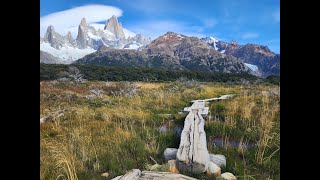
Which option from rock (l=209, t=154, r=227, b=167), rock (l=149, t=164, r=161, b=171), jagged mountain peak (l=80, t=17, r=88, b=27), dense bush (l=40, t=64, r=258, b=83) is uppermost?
jagged mountain peak (l=80, t=17, r=88, b=27)

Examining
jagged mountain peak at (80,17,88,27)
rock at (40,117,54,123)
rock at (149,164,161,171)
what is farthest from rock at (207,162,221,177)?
jagged mountain peak at (80,17,88,27)

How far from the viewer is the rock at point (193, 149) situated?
629 cm

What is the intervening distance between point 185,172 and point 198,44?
459 centimetres

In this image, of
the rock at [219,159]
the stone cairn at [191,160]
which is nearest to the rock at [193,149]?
the stone cairn at [191,160]

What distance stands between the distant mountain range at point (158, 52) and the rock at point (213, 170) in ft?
11.6

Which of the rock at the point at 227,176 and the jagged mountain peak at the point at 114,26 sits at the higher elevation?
the jagged mountain peak at the point at 114,26

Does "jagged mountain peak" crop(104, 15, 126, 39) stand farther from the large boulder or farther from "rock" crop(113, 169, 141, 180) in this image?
"rock" crop(113, 169, 141, 180)

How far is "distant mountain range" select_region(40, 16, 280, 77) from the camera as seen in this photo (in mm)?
9734

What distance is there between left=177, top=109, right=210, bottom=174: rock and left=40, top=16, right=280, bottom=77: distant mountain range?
2705mm

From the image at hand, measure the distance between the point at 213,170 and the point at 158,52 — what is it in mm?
4950

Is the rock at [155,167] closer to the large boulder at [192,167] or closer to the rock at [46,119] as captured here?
the large boulder at [192,167]

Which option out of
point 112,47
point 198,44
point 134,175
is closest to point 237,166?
point 134,175

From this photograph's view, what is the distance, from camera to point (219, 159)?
6.72 meters
